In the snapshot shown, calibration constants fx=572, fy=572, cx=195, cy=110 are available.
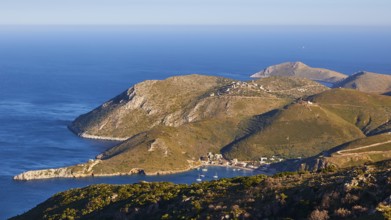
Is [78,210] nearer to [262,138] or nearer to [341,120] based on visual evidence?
[262,138]

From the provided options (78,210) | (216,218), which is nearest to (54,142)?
(78,210)

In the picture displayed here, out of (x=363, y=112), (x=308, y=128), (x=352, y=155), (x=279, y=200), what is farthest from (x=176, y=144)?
(x=279, y=200)

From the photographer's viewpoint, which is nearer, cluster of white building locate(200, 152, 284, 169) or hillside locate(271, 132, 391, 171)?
hillside locate(271, 132, 391, 171)

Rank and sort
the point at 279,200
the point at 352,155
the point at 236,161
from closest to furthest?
1. the point at 279,200
2. the point at 352,155
3. the point at 236,161

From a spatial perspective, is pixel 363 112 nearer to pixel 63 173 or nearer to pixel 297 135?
pixel 297 135

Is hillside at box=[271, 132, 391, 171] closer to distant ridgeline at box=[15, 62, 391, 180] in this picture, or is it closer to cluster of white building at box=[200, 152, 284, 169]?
distant ridgeline at box=[15, 62, 391, 180]

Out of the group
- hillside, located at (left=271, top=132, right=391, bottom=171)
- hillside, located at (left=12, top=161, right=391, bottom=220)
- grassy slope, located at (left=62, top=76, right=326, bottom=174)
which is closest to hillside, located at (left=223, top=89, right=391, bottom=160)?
grassy slope, located at (left=62, top=76, right=326, bottom=174)
